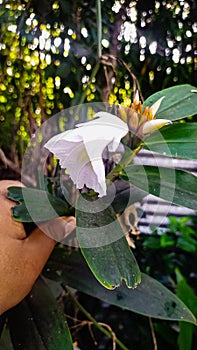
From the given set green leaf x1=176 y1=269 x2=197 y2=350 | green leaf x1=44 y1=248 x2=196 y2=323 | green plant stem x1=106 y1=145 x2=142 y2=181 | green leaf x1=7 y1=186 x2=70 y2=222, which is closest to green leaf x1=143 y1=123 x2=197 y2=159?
green plant stem x1=106 y1=145 x2=142 y2=181

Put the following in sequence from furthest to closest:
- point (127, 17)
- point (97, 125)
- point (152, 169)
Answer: point (127, 17) → point (152, 169) → point (97, 125)

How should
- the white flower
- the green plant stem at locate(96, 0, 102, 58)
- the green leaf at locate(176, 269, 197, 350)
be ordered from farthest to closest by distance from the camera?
1. the green leaf at locate(176, 269, 197, 350)
2. the green plant stem at locate(96, 0, 102, 58)
3. the white flower

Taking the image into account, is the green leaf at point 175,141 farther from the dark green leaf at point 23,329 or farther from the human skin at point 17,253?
the dark green leaf at point 23,329

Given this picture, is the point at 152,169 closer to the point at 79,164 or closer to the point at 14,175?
the point at 79,164

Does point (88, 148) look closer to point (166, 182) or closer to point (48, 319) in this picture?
point (166, 182)

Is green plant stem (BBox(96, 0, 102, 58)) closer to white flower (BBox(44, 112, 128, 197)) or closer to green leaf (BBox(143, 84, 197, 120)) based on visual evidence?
green leaf (BBox(143, 84, 197, 120))

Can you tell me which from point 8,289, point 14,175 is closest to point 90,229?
point 8,289
